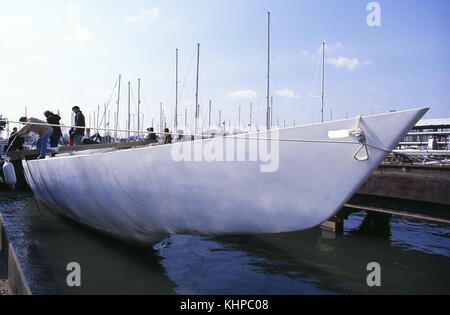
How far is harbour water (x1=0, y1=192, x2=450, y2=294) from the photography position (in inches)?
219

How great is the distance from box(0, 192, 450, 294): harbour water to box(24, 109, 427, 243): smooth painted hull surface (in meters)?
0.85

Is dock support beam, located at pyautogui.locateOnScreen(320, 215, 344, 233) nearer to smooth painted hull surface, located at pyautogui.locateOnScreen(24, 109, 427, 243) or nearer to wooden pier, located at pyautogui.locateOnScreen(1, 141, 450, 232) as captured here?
wooden pier, located at pyautogui.locateOnScreen(1, 141, 450, 232)

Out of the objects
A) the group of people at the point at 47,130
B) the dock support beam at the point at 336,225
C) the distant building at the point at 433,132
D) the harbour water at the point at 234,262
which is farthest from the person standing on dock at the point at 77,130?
the distant building at the point at 433,132

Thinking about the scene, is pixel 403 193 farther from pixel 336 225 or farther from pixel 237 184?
pixel 237 184

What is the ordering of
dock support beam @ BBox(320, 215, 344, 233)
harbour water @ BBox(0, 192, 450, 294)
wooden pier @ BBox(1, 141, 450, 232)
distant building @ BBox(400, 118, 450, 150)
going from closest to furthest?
1. harbour water @ BBox(0, 192, 450, 294)
2. wooden pier @ BBox(1, 141, 450, 232)
3. dock support beam @ BBox(320, 215, 344, 233)
4. distant building @ BBox(400, 118, 450, 150)

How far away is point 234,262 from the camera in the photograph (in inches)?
273

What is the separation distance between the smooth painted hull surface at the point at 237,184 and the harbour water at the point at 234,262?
85 centimetres

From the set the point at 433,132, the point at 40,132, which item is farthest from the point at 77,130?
the point at 433,132

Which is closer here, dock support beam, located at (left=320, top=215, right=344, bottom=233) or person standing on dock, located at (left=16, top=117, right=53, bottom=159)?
person standing on dock, located at (left=16, top=117, right=53, bottom=159)

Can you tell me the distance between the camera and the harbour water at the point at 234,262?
5570 mm

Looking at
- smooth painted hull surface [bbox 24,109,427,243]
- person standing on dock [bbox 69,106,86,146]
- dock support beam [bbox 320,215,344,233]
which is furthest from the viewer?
person standing on dock [bbox 69,106,86,146]

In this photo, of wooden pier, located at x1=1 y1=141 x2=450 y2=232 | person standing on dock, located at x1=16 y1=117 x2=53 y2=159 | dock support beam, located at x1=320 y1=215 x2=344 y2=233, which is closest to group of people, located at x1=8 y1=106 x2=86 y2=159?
person standing on dock, located at x1=16 y1=117 x2=53 y2=159

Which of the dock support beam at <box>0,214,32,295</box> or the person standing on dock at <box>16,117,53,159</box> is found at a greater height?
the person standing on dock at <box>16,117,53,159</box>

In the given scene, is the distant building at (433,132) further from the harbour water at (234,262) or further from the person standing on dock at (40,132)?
the person standing on dock at (40,132)
